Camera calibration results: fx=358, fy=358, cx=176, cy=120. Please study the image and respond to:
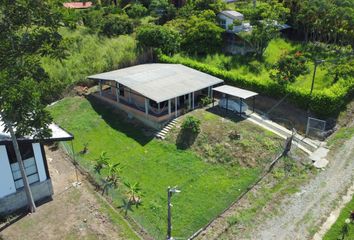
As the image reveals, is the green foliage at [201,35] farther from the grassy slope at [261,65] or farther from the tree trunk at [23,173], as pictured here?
the tree trunk at [23,173]

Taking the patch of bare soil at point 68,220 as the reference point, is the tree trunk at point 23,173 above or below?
above

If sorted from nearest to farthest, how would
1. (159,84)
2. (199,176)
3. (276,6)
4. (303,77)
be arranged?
1. (199,176)
2. (159,84)
3. (303,77)
4. (276,6)

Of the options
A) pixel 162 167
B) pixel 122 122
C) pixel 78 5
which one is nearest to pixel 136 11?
pixel 78 5

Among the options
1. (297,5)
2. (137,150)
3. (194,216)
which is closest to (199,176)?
(194,216)

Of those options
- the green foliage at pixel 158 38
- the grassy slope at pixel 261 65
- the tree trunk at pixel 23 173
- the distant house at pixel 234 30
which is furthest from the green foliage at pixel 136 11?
the tree trunk at pixel 23 173

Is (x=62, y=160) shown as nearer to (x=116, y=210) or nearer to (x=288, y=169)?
(x=116, y=210)

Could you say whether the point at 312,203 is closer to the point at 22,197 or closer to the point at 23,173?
the point at 23,173
